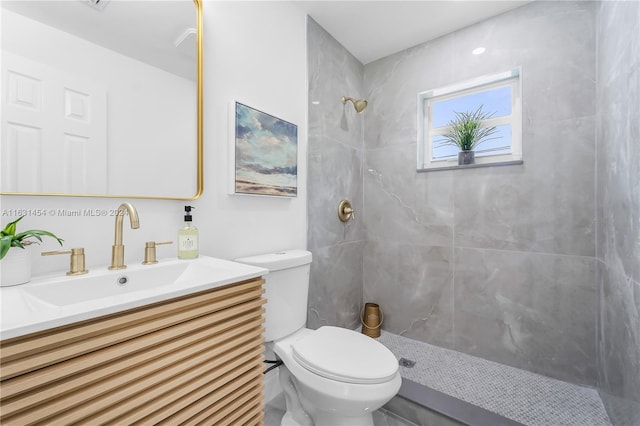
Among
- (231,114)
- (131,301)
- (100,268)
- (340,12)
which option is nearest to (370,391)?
(131,301)

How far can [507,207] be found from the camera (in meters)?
1.73

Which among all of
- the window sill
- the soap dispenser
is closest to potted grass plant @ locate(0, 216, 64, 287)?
the soap dispenser

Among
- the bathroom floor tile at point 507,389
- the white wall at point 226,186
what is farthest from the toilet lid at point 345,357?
the bathroom floor tile at point 507,389

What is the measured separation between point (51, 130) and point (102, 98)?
0.19 metres

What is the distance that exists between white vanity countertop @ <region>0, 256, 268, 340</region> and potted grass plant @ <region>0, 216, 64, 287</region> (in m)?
0.02

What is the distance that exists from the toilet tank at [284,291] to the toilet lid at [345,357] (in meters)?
0.12

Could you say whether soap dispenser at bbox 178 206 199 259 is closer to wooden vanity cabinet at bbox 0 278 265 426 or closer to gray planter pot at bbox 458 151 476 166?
wooden vanity cabinet at bbox 0 278 265 426

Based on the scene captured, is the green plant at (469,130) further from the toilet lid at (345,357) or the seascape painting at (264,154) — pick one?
the toilet lid at (345,357)

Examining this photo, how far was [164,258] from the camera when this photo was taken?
1.09 metres

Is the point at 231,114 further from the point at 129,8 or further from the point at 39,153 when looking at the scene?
the point at 39,153

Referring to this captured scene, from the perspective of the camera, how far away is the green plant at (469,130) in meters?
A: 1.87

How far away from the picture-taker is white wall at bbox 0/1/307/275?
2.90ft

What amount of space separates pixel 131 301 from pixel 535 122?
2.12 metres

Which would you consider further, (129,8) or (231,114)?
(231,114)
